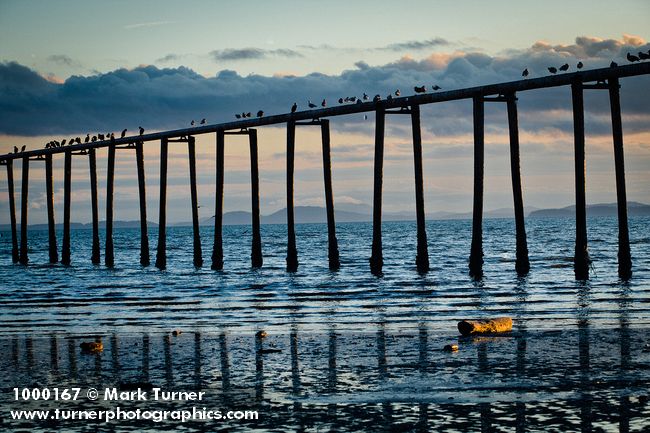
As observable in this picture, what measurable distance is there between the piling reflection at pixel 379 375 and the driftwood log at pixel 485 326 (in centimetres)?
34

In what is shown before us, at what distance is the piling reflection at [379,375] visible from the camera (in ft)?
30.6

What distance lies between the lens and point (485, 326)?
53.5ft

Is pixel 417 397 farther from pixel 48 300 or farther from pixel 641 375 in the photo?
pixel 48 300

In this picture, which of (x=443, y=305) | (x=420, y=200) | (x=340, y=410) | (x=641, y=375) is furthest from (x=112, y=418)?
(x=420, y=200)

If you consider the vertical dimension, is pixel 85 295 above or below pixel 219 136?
below

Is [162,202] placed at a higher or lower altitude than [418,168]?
lower

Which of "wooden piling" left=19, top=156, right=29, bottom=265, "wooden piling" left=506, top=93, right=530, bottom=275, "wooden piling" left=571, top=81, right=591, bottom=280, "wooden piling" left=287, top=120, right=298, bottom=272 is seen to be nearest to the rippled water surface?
"wooden piling" left=287, top=120, right=298, bottom=272

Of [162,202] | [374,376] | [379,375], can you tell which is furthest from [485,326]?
[162,202]

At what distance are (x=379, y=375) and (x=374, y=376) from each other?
104 millimetres

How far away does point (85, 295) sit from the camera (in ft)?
98.4

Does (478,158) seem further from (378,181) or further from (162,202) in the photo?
(162,202)

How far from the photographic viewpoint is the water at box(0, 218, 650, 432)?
31.2 ft

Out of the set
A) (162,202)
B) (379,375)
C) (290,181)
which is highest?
(290,181)

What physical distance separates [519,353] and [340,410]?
4.66 metres
